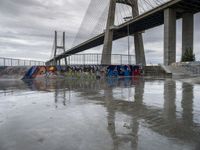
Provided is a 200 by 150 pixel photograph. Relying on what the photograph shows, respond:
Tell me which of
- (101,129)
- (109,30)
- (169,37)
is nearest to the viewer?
(101,129)

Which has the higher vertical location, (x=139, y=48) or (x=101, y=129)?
(x=139, y=48)

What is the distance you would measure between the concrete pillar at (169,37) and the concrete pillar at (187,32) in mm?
3386

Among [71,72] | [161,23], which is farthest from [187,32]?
[71,72]

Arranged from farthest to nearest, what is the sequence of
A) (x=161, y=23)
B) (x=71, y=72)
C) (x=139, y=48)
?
(x=139, y=48) < (x=161, y=23) < (x=71, y=72)

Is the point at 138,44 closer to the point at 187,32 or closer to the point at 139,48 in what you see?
the point at 139,48

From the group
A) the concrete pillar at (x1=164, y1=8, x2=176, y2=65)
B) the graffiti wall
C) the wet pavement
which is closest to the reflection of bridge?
the concrete pillar at (x1=164, y1=8, x2=176, y2=65)

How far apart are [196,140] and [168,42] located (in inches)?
1479

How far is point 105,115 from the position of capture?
19.0 ft

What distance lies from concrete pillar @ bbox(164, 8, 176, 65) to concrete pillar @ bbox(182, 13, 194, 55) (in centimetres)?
339

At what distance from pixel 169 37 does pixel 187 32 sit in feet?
17.2

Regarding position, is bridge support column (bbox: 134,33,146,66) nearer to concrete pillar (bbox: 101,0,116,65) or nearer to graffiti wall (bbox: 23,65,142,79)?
concrete pillar (bbox: 101,0,116,65)

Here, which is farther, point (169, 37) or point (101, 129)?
point (169, 37)

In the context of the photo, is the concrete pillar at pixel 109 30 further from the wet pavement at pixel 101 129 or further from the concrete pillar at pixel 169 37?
the wet pavement at pixel 101 129

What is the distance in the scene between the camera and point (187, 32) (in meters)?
42.2
